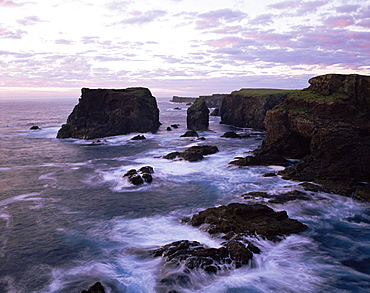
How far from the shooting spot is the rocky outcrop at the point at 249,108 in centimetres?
8212

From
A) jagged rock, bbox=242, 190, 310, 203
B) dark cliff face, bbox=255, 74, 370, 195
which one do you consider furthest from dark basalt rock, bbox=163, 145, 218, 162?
jagged rock, bbox=242, 190, 310, 203

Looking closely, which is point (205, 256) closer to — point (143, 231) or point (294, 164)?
point (143, 231)

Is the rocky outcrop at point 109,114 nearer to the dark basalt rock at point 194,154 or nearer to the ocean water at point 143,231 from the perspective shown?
the dark basalt rock at point 194,154

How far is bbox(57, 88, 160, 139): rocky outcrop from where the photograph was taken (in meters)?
→ 69.6

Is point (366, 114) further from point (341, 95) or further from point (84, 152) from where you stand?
point (84, 152)

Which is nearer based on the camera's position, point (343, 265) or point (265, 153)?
point (343, 265)

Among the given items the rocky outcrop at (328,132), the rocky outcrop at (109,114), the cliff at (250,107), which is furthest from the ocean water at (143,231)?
the cliff at (250,107)

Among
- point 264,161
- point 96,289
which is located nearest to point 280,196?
point 264,161

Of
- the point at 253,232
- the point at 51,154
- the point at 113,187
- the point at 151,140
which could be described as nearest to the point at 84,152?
the point at 51,154

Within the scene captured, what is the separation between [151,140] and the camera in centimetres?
6353

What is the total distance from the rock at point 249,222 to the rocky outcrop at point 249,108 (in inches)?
2508

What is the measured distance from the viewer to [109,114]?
73.3 m

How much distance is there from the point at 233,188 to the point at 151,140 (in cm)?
3756

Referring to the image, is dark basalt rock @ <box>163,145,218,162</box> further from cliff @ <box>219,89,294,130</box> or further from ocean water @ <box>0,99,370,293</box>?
cliff @ <box>219,89,294,130</box>
